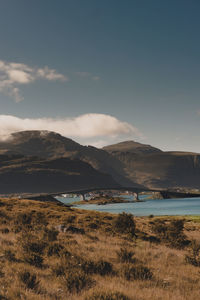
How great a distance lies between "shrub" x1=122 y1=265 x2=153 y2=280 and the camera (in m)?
10.1

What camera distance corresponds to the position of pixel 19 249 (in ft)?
44.9

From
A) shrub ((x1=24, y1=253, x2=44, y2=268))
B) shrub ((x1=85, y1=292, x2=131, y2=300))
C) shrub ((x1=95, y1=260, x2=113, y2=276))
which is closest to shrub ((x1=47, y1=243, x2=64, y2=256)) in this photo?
shrub ((x1=24, y1=253, x2=44, y2=268))

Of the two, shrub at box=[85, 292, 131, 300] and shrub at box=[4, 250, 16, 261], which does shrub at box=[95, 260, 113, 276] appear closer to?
shrub at box=[85, 292, 131, 300]

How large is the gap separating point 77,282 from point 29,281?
1555mm

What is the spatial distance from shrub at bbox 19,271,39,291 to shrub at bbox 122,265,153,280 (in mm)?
3485

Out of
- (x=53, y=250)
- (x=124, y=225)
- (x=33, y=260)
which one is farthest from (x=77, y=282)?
(x=124, y=225)

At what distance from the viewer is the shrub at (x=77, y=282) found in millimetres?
8391

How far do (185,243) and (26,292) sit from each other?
1931cm

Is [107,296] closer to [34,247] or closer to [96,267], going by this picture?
[96,267]

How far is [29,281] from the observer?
848cm

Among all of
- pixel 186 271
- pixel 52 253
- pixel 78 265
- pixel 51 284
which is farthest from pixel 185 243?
pixel 51 284

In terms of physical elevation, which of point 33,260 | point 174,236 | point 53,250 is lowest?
point 174,236

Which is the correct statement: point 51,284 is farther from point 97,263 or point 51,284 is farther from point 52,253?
point 52,253

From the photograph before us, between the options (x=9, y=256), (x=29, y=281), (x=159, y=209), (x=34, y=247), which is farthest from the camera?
(x=159, y=209)
